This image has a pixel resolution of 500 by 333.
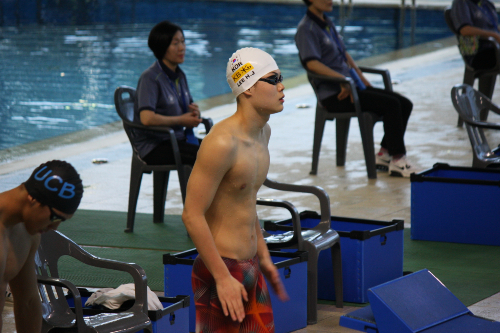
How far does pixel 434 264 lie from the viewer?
5.21 meters

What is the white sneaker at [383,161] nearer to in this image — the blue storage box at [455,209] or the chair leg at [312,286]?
the blue storage box at [455,209]

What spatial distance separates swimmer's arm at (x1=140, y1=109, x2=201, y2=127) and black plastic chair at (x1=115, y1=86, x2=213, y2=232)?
43 millimetres

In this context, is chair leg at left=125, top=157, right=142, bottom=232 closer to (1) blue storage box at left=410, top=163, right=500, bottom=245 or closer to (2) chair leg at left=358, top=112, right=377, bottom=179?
(1) blue storage box at left=410, top=163, right=500, bottom=245

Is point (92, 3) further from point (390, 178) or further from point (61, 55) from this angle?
point (390, 178)

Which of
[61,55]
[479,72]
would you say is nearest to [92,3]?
[61,55]

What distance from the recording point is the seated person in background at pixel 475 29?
8.92m

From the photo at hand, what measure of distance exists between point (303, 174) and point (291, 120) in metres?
2.96

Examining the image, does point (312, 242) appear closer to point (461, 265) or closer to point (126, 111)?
point (461, 265)

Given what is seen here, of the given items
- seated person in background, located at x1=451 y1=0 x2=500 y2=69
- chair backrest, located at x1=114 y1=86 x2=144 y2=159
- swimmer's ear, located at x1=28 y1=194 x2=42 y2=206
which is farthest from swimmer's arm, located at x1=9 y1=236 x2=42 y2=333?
seated person in background, located at x1=451 y1=0 x2=500 y2=69

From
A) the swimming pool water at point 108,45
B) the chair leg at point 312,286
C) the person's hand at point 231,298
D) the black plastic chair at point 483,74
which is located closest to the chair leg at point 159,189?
the chair leg at point 312,286

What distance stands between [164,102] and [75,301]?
294 centimetres

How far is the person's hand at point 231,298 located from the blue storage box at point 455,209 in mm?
3319

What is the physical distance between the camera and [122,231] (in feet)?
19.9

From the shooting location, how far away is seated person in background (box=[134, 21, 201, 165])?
225 inches
